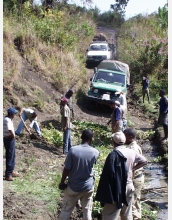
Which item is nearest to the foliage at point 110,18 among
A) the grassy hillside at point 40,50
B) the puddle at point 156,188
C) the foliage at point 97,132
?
the grassy hillside at point 40,50

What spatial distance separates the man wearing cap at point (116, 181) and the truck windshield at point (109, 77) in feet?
41.2

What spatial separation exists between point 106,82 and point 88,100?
1.27m

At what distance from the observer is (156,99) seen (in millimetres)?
21562

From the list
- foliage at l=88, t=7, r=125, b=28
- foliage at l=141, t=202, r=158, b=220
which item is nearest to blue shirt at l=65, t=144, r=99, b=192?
foliage at l=141, t=202, r=158, b=220

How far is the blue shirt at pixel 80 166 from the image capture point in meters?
5.57

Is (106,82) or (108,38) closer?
(106,82)

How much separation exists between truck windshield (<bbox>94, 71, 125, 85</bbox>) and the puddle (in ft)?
21.3

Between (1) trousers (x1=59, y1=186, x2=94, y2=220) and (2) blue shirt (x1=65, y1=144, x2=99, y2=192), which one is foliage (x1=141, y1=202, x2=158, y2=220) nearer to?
(1) trousers (x1=59, y1=186, x2=94, y2=220)

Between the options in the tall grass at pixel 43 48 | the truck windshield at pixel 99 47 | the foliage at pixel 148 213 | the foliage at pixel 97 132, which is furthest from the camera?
the truck windshield at pixel 99 47

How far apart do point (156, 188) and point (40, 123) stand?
5624 mm

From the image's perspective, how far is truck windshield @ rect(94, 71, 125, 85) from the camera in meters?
18.3

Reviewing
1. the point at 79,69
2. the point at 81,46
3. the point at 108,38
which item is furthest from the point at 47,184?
A: the point at 108,38

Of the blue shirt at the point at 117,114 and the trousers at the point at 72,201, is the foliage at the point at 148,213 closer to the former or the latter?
the trousers at the point at 72,201

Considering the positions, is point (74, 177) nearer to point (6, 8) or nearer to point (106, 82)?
point (106, 82)
